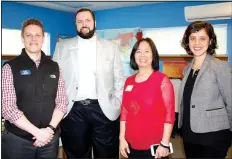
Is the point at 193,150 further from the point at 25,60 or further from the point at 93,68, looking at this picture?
the point at 25,60

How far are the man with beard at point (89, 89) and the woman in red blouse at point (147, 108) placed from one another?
0.29 metres

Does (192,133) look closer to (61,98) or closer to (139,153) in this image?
(139,153)

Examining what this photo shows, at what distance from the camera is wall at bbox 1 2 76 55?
5.79 meters

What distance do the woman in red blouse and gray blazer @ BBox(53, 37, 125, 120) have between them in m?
0.28

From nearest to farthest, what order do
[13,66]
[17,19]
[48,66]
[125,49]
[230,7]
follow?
[13,66], [48,66], [230,7], [17,19], [125,49]

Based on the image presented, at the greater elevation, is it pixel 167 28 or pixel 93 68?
pixel 167 28

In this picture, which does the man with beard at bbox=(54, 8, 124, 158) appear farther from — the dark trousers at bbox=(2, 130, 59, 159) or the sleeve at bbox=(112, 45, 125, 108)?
the dark trousers at bbox=(2, 130, 59, 159)

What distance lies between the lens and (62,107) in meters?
2.00

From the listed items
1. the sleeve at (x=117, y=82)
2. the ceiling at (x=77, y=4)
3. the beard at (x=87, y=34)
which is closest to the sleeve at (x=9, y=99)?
the beard at (x=87, y=34)

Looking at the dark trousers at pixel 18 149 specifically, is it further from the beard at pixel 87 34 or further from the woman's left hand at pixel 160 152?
the beard at pixel 87 34

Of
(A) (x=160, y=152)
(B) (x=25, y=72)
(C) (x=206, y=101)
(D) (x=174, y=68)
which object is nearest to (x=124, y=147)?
(A) (x=160, y=152)

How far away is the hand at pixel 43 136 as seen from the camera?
6.07 feet

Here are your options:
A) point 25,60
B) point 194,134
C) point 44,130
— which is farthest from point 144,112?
point 25,60

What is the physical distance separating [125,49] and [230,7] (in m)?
2.51
